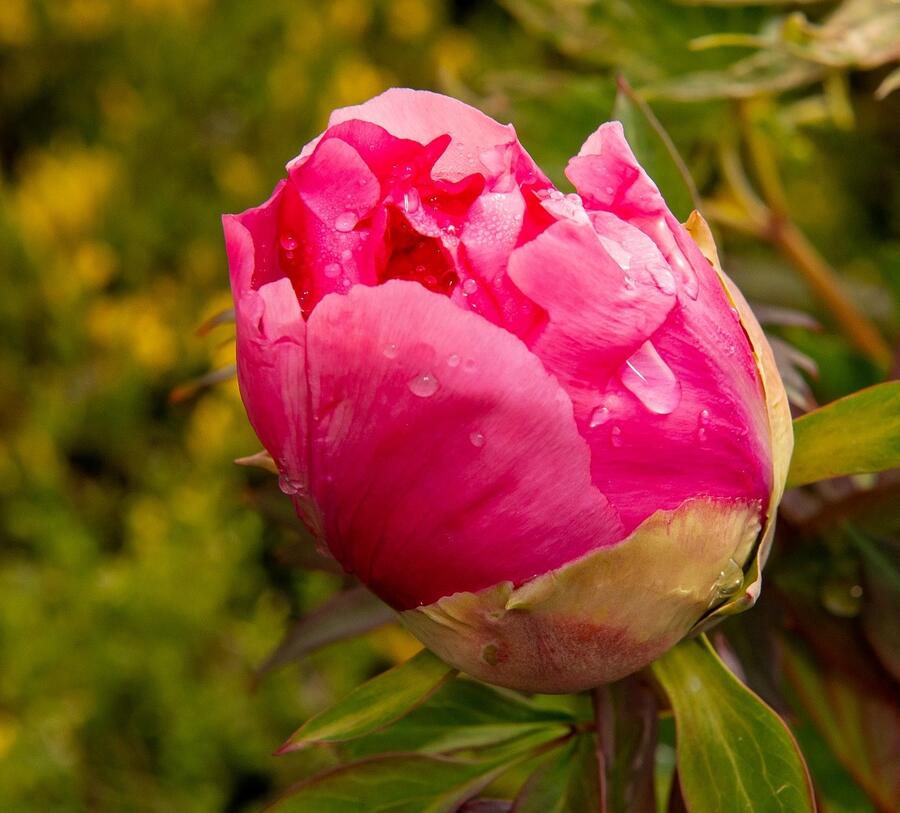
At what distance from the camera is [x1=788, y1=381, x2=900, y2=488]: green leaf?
0.36 m

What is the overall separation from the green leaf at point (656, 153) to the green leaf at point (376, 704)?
195 millimetres

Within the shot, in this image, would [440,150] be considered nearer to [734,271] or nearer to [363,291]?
[363,291]

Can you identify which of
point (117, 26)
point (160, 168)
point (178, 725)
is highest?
point (117, 26)

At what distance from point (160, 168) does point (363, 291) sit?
1.44m

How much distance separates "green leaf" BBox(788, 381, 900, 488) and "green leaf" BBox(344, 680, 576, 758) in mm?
136

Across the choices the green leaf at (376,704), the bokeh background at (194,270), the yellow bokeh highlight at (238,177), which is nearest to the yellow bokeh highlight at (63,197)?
the bokeh background at (194,270)

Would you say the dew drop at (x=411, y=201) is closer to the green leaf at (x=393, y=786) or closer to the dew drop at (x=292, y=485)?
the dew drop at (x=292, y=485)

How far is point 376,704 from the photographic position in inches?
14.5

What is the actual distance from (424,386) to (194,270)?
4.21ft

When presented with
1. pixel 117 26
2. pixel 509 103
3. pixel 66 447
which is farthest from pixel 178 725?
pixel 117 26

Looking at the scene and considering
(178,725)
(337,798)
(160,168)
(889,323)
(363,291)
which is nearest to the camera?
(363,291)

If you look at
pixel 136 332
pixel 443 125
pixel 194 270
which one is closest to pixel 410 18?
pixel 194 270

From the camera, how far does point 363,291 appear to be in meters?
0.28

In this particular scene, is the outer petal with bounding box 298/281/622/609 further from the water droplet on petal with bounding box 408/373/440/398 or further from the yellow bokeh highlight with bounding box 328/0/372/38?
the yellow bokeh highlight with bounding box 328/0/372/38
